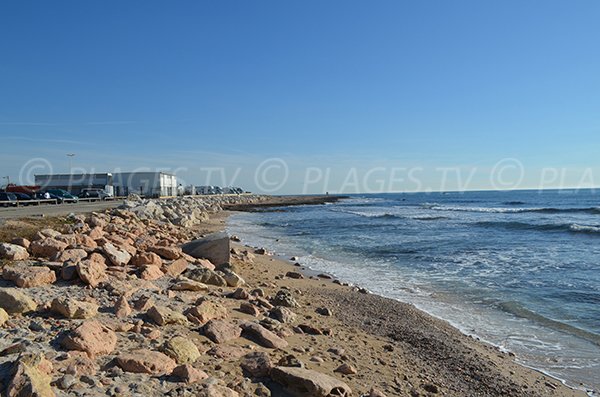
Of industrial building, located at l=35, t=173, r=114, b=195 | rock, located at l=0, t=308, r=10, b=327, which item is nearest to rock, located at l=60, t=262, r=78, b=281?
rock, located at l=0, t=308, r=10, b=327

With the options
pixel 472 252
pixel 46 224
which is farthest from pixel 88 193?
pixel 472 252

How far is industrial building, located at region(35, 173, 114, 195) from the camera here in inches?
2559

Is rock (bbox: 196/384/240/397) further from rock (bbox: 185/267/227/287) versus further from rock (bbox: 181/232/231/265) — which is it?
rock (bbox: 181/232/231/265)

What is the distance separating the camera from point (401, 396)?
15.2 ft

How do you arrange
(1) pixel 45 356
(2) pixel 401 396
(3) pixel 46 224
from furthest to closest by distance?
(3) pixel 46 224 → (2) pixel 401 396 → (1) pixel 45 356

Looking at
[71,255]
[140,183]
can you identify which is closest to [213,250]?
[71,255]

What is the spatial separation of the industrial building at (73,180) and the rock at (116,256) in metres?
61.6

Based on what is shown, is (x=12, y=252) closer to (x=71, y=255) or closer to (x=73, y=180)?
(x=71, y=255)

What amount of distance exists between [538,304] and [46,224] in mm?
12637

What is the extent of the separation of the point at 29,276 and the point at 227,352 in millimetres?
3116

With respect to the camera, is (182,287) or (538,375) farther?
(182,287)

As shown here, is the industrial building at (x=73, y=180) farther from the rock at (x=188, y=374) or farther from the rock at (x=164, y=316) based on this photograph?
the rock at (x=188, y=374)

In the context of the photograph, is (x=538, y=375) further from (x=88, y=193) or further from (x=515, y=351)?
(x=88, y=193)

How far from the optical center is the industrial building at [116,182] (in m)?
65.1
